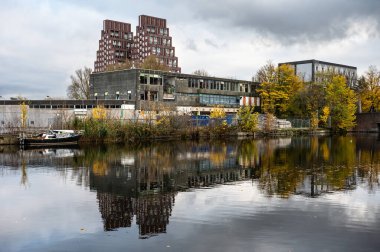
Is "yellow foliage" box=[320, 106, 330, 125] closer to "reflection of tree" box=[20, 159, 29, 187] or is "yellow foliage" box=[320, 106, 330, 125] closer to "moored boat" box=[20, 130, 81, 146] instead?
"moored boat" box=[20, 130, 81, 146]

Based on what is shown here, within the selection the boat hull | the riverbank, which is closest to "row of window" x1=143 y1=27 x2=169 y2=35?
the riverbank

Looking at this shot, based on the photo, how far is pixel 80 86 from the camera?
118 meters

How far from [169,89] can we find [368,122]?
185 ft

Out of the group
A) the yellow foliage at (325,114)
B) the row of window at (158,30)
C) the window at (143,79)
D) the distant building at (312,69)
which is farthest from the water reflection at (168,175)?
the row of window at (158,30)

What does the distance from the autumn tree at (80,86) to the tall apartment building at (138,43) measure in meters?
46.2

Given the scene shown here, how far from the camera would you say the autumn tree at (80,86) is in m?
116

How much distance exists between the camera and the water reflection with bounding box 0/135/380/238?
2003cm

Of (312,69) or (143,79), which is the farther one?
(312,69)

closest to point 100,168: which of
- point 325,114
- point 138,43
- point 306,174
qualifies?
point 306,174

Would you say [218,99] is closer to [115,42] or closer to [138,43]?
[138,43]

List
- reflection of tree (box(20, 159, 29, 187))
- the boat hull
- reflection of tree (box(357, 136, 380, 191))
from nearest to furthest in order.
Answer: reflection of tree (box(357, 136, 380, 191)) → reflection of tree (box(20, 159, 29, 187)) → the boat hull

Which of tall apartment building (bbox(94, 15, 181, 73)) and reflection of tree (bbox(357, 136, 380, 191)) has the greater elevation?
tall apartment building (bbox(94, 15, 181, 73))

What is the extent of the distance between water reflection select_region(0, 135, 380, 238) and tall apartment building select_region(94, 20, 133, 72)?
448 ft

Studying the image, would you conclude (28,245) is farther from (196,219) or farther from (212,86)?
(212,86)
